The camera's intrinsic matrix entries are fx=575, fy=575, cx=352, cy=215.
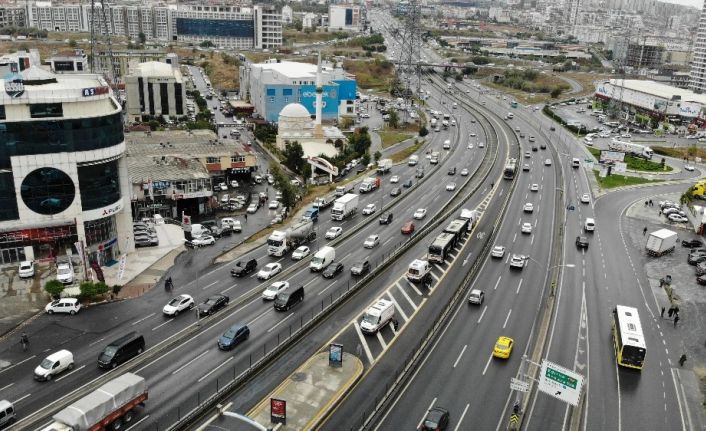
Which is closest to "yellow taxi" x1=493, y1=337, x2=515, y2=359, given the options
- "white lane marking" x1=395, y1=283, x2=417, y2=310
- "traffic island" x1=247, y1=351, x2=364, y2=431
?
"white lane marking" x1=395, y1=283, x2=417, y2=310

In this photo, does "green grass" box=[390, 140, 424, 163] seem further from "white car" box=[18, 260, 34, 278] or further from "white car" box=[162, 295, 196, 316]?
"white car" box=[18, 260, 34, 278]

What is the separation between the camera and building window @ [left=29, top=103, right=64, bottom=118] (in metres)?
56.2

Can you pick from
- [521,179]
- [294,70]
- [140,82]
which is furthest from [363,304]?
[294,70]

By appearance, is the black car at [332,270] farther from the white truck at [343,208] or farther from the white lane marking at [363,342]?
the white truck at [343,208]

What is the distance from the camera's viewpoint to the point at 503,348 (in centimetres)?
4381

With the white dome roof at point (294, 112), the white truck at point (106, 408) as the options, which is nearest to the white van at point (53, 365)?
the white truck at point (106, 408)

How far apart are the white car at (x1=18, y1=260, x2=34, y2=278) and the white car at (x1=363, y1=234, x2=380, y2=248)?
34.9 m

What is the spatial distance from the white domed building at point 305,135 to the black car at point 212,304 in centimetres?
6926

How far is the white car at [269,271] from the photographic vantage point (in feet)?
189

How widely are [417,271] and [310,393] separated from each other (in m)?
21.5

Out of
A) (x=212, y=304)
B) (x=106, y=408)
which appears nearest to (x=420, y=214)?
(x=212, y=304)

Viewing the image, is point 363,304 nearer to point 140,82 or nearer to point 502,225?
point 502,225

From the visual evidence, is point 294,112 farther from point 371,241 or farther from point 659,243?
point 659,243

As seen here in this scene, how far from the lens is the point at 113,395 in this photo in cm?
3391
